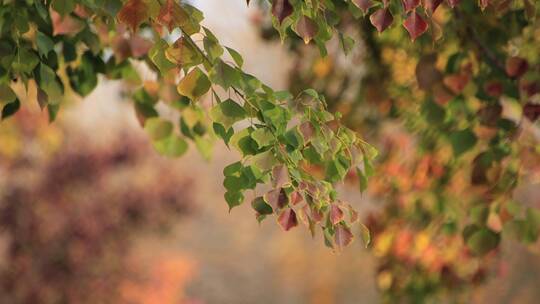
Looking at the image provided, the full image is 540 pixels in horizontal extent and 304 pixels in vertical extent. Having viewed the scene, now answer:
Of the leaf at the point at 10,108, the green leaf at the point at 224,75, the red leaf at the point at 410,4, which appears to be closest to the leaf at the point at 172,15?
the green leaf at the point at 224,75

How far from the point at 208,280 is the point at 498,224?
1517cm

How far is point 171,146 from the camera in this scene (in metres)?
3.77

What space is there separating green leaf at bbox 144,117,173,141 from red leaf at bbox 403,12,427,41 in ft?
4.72

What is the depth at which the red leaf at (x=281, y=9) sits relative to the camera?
228 cm

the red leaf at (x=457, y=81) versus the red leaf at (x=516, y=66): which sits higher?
the red leaf at (x=516, y=66)

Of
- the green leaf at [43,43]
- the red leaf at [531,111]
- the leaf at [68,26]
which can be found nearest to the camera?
the green leaf at [43,43]

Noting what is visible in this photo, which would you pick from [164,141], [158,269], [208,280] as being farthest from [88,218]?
[208,280]

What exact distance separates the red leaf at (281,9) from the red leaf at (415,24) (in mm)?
335

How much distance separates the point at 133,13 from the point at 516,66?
5.23 ft

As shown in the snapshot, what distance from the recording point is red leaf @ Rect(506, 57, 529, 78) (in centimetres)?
342

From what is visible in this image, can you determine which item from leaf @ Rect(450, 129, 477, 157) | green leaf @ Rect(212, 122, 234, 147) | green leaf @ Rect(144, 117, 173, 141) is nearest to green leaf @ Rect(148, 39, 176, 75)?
green leaf @ Rect(212, 122, 234, 147)

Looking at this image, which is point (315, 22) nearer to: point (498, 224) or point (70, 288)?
point (498, 224)

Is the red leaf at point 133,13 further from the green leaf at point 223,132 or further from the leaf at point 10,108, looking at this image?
the leaf at point 10,108

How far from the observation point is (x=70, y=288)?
9164 mm
